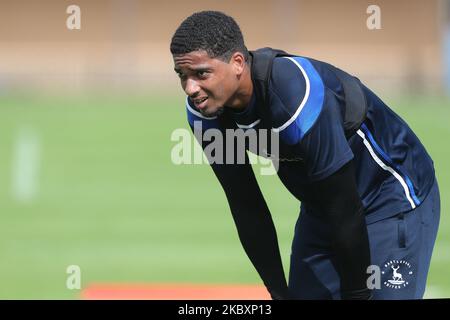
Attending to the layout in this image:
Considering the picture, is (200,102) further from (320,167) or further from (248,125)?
(320,167)

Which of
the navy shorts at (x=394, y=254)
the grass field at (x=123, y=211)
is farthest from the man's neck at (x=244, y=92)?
the grass field at (x=123, y=211)

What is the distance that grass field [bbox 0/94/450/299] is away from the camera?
886cm

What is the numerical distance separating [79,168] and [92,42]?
14.0 meters

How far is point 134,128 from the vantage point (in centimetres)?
1984

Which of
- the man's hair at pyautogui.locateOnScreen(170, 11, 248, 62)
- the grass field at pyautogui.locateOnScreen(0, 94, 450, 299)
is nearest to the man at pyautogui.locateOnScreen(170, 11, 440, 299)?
the man's hair at pyautogui.locateOnScreen(170, 11, 248, 62)

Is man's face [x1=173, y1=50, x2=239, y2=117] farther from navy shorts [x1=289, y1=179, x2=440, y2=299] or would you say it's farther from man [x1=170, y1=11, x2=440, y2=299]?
navy shorts [x1=289, y1=179, x2=440, y2=299]

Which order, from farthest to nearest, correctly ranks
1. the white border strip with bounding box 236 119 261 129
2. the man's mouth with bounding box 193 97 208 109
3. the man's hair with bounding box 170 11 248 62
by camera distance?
the white border strip with bounding box 236 119 261 129, the man's mouth with bounding box 193 97 208 109, the man's hair with bounding box 170 11 248 62

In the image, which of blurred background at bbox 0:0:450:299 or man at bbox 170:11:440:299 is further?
blurred background at bbox 0:0:450:299

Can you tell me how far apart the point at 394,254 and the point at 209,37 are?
4.65 feet

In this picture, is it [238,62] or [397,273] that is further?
[397,273]

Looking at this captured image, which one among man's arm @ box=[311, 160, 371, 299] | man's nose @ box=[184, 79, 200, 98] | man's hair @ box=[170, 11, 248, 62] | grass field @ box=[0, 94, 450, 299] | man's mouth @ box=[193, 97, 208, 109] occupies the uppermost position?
man's hair @ box=[170, 11, 248, 62]

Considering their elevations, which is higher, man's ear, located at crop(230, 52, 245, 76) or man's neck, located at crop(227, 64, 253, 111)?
man's ear, located at crop(230, 52, 245, 76)

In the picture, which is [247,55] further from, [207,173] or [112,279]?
[207,173]

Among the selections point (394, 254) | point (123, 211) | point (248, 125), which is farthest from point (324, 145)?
point (123, 211)
